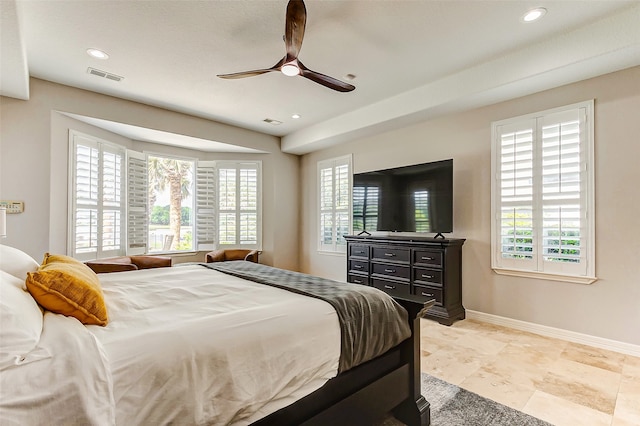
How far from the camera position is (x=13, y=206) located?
11.4 feet

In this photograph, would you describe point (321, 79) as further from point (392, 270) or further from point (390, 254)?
point (392, 270)

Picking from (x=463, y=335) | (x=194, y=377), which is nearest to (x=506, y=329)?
(x=463, y=335)

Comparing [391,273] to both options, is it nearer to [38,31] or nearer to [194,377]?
[194,377]

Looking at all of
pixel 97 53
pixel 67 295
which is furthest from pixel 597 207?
pixel 97 53

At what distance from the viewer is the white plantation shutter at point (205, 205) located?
19.2ft

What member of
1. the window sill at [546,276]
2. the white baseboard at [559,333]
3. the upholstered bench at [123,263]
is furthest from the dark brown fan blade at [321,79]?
the upholstered bench at [123,263]

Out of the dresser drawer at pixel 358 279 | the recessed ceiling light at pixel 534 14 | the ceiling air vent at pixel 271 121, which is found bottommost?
the dresser drawer at pixel 358 279

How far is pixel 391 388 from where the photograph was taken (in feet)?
5.87

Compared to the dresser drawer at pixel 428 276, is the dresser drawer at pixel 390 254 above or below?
above

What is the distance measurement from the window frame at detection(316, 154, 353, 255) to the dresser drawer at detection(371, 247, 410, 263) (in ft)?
3.35

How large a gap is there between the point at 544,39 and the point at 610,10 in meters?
0.47

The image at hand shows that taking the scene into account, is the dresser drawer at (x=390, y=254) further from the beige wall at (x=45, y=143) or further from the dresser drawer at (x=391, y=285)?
the beige wall at (x=45, y=143)

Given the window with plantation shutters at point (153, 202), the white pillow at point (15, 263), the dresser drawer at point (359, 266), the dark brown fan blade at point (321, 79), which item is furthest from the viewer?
the dresser drawer at point (359, 266)

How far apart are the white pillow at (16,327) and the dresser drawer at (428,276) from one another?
360cm
